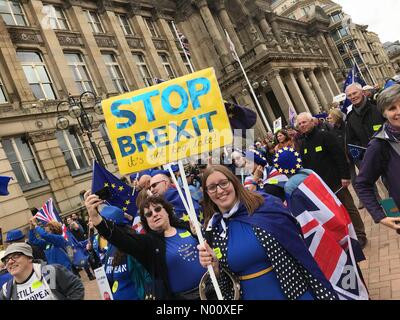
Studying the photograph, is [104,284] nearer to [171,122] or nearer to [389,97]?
[171,122]

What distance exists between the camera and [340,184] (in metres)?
6.25

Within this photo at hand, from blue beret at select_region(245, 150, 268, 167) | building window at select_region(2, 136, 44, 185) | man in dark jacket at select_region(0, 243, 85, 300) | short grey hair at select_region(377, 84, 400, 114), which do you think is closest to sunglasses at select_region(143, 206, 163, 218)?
man in dark jacket at select_region(0, 243, 85, 300)

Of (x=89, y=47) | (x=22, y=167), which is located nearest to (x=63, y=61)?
(x=89, y=47)

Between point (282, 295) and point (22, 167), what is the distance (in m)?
17.7

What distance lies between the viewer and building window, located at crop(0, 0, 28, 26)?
65.6ft

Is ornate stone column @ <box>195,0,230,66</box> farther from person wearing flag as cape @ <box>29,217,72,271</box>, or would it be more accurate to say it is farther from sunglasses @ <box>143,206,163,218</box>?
sunglasses @ <box>143,206,163,218</box>

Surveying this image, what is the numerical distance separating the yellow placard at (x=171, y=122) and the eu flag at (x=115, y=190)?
8.93 ft

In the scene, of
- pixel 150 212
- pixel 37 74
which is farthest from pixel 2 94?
pixel 150 212

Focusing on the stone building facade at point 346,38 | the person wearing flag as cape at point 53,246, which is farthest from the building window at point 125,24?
the stone building facade at point 346,38

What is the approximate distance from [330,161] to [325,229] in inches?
101

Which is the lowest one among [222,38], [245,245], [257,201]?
[245,245]

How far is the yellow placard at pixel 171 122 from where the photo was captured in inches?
127
